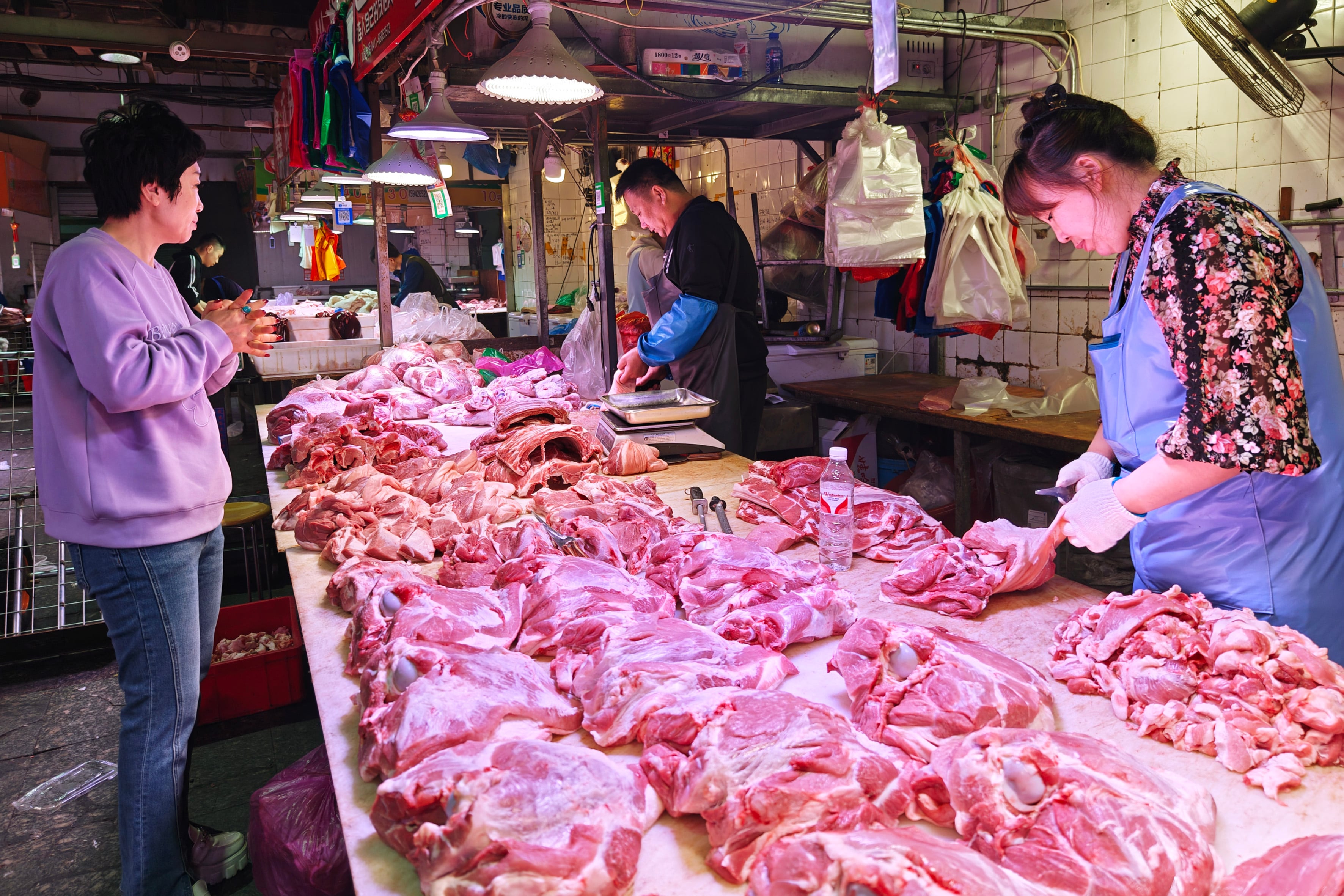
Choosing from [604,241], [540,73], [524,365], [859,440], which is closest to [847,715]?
[540,73]

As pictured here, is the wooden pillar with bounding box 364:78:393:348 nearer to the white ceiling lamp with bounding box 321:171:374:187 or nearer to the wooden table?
the white ceiling lamp with bounding box 321:171:374:187

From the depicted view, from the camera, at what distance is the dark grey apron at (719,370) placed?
494 cm

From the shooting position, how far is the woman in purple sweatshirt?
232 cm

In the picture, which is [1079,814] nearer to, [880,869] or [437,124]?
[880,869]

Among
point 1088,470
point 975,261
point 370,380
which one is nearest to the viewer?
point 1088,470

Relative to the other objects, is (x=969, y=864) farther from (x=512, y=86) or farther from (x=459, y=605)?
(x=512, y=86)

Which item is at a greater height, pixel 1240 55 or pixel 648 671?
pixel 1240 55

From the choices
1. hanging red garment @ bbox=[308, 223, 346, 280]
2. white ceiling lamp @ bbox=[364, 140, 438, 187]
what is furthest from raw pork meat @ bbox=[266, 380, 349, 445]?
hanging red garment @ bbox=[308, 223, 346, 280]

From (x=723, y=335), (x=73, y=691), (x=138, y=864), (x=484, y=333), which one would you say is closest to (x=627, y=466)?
(x=723, y=335)

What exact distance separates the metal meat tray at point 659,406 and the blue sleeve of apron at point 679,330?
456mm

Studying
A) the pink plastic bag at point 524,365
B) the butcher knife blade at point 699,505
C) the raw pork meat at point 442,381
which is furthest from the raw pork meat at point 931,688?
the pink plastic bag at point 524,365

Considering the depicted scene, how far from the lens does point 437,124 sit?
4.39 m

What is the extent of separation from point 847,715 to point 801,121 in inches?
231

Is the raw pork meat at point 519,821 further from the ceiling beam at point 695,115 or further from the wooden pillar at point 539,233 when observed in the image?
the wooden pillar at point 539,233
